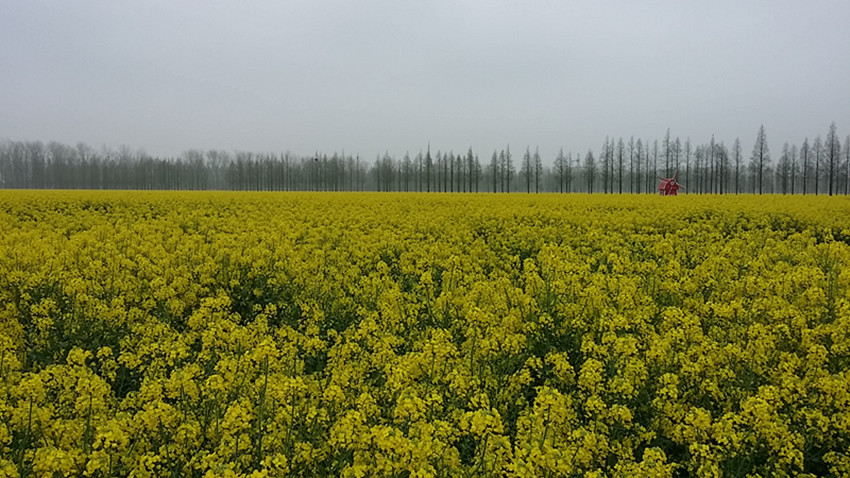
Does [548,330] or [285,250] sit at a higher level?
[285,250]

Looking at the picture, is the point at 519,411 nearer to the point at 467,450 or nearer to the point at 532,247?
the point at 467,450

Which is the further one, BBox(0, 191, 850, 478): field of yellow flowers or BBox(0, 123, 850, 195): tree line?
BBox(0, 123, 850, 195): tree line

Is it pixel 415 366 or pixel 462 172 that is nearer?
pixel 415 366

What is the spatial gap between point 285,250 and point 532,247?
5342mm

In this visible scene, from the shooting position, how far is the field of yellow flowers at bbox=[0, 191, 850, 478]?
320cm

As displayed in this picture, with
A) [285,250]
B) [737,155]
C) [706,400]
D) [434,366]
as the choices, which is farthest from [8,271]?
[737,155]

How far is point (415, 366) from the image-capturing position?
4074 millimetres

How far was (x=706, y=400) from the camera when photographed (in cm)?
418

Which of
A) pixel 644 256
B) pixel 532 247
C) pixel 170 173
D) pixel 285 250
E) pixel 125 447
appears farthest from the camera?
Answer: pixel 170 173

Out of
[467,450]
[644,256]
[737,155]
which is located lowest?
[467,450]

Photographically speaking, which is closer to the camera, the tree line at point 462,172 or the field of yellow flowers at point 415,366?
the field of yellow flowers at point 415,366

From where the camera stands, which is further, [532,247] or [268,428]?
[532,247]

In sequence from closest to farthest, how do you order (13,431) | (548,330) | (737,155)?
(13,431)
(548,330)
(737,155)

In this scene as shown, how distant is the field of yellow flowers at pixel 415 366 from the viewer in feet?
10.5
